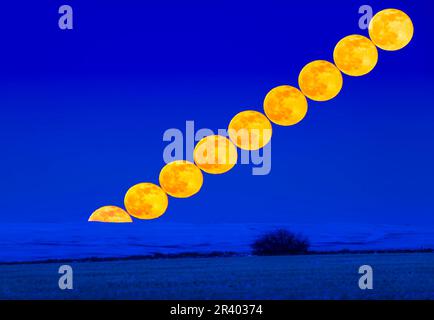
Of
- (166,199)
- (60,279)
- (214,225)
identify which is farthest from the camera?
(214,225)

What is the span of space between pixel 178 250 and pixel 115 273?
1.04 meters

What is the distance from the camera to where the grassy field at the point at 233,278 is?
733cm

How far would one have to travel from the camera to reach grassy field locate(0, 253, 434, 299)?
24.1ft

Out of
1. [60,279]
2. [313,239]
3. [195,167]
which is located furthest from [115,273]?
[313,239]

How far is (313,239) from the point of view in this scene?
9.06 meters

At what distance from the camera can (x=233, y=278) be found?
26.0 ft

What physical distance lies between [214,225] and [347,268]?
1.55 meters

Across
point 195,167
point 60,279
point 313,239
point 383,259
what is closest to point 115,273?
point 60,279

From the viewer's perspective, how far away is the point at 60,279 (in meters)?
7.69
